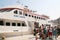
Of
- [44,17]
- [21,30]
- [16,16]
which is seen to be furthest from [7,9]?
[44,17]

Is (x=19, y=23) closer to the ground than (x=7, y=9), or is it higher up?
closer to the ground

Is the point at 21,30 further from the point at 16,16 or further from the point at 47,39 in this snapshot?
the point at 47,39

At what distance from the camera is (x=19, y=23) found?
26.5 metres

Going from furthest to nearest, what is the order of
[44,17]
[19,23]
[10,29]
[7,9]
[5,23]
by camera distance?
[44,17]
[19,23]
[7,9]
[5,23]
[10,29]

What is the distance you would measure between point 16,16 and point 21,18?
6.16 ft

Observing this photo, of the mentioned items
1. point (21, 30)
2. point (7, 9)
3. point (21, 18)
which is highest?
point (7, 9)

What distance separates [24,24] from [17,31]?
4886 millimetres

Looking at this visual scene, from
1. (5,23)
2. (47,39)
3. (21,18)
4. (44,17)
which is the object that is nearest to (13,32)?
(5,23)

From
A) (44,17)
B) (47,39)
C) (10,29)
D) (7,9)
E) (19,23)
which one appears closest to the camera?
(47,39)

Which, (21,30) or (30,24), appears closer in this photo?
(21,30)

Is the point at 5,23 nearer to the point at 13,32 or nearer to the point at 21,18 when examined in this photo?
the point at 13,32

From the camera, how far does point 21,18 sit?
25.5 metres

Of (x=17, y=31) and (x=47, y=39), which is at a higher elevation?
(x=47, y=39)

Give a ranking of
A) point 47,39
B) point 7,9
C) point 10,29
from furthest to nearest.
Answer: point 7,9 < point 10,29 < point 47,39
